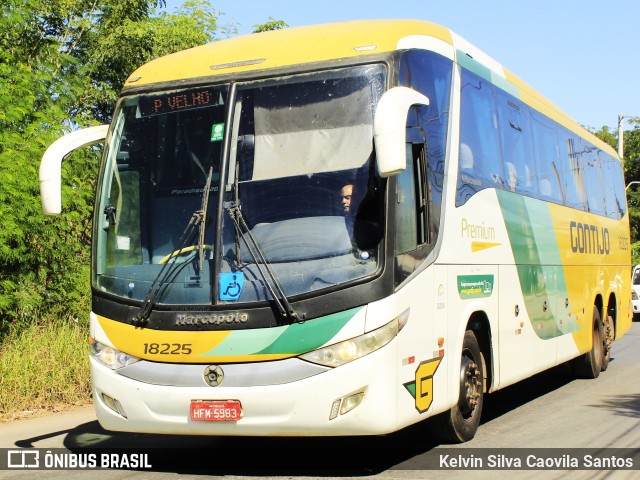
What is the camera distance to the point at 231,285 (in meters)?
7.13

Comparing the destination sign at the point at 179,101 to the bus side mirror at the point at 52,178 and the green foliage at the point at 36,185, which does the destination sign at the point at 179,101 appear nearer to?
the bus side mirror at the point at 52,178

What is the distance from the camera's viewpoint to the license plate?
695 centimetres

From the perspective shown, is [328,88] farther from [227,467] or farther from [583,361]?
[583,361]

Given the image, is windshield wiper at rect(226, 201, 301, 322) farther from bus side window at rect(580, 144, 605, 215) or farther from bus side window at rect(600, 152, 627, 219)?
bus side window at rect(600, 152, 627, 219)

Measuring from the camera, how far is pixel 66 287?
46.0 ft

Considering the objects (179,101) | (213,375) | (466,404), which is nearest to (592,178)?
(466,404)

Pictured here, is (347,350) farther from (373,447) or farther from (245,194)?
(373,447)

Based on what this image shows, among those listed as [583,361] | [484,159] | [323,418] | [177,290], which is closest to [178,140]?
[177,290]

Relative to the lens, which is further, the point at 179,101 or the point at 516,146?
the point at 516,146

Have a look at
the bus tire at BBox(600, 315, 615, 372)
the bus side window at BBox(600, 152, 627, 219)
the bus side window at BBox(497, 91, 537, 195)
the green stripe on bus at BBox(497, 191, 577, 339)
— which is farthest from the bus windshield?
the bus side window at BBox(600, 152, 627, 219)

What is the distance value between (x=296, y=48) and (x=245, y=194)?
1.37 m

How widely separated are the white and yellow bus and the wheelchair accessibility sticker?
0.04 feet

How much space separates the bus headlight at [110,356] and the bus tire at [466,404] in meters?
2.84

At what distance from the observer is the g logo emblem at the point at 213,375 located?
277 inches
